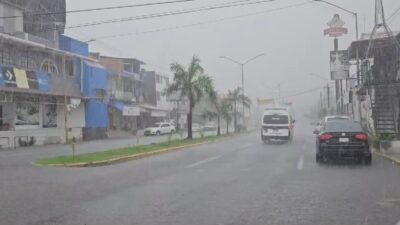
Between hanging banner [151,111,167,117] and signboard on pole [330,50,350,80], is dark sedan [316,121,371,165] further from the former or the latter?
hanging banner [151,111,167,117]

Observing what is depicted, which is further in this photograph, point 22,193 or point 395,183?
point 395,183

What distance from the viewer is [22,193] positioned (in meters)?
12.8

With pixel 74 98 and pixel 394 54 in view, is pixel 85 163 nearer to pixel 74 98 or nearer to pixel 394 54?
pixel 394 54

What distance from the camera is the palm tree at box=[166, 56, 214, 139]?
139ft

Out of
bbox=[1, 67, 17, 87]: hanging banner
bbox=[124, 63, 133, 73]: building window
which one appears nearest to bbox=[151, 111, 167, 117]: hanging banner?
bbox=[124, 63, 133, 73]: building window

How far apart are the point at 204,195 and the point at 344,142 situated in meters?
8.91

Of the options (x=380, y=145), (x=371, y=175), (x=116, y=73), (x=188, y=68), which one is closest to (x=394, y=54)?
(x=380, y=145)

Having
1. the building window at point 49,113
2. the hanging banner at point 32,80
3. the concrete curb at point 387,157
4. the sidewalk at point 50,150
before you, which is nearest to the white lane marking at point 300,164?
the concrete curb at point 387,157

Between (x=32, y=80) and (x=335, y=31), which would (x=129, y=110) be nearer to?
(x=32, y=80)

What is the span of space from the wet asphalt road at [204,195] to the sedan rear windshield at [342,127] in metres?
1.28

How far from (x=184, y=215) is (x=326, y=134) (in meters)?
11.2

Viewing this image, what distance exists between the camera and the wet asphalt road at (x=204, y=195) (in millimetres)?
9430

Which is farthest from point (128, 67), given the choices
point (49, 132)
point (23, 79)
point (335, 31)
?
point (23, 79)

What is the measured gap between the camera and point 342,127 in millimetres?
19906
